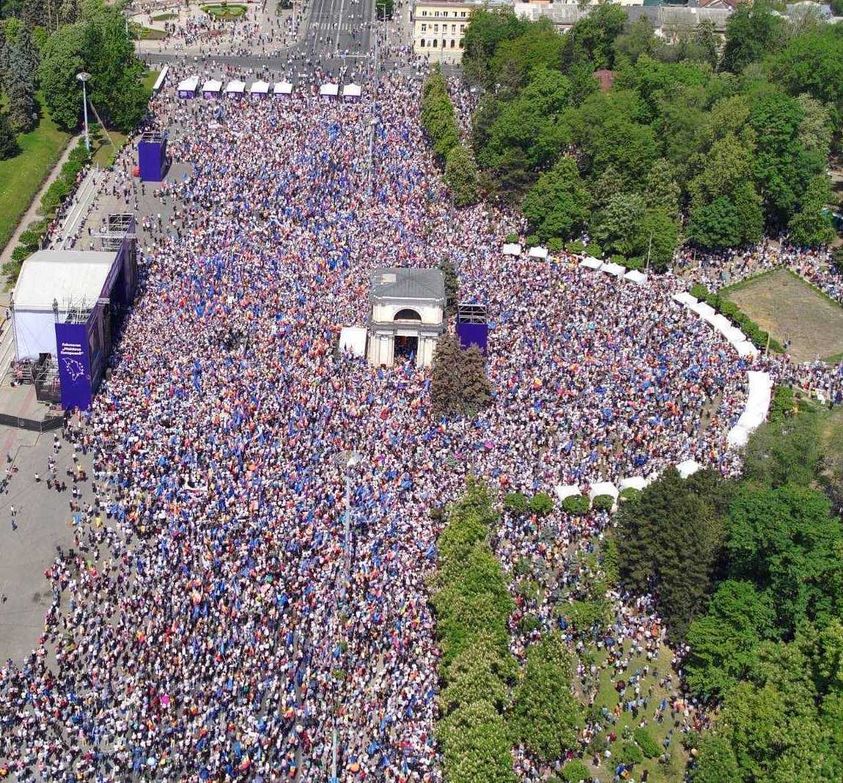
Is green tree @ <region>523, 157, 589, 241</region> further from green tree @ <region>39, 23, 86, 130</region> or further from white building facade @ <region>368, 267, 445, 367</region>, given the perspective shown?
green tree @ <region>39, 23, 86, 130</region>

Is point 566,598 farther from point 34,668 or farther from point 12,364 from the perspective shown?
point 12,364

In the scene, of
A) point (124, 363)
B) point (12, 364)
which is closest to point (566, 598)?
point (124, 363)

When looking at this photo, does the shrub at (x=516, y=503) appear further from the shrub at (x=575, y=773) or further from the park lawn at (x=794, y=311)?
the park lawn at (x=794, y=311)

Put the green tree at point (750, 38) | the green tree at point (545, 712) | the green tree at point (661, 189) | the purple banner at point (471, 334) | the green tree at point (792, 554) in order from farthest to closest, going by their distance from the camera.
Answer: the green tree at point (750, 38) → the green tree at point (661, 189) → the purple banner at point (471, 334) → the green tree at point (792, 554) → the green tree at point (545, 712)

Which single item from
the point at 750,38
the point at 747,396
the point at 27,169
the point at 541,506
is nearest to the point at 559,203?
the point at 747,396

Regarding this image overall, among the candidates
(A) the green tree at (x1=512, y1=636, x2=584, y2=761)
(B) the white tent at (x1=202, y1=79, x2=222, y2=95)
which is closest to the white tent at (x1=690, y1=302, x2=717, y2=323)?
(A) the green tree at (x1=512, y1=636, x2=584, y2=761)

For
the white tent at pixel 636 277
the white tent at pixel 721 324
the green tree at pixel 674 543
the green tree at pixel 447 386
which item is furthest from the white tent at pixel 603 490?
the white tent at pixel 636 277
